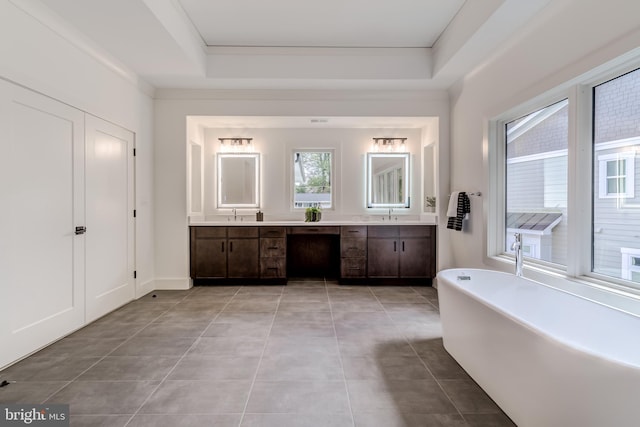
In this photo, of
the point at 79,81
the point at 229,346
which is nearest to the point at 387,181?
the point at 229,346

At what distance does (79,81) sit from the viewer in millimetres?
2879

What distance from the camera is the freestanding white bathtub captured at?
106cm

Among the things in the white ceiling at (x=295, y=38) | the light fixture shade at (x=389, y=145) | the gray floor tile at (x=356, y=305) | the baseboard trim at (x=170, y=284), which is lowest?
the gray floor tile at (x=356, y=305)

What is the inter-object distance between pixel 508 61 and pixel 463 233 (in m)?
1.92

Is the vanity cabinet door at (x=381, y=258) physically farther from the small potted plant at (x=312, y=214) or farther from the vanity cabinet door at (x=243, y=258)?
the vanity cabinet door at (x=243, y=258)

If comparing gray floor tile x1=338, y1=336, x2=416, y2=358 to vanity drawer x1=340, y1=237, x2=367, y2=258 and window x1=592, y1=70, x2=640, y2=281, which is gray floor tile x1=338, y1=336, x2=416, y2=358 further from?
vanity drawer x1=340, y1=237, x2=367, y2=258

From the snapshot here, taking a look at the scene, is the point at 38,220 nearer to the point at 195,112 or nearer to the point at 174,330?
the point at 174,330

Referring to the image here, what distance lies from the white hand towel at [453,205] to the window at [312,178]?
1.81 metres

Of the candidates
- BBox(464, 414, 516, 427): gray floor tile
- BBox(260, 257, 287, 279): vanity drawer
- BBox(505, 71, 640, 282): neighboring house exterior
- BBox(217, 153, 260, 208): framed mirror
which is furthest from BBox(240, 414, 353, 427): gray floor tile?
BBox(217, 153, 260, 208): framed mirror

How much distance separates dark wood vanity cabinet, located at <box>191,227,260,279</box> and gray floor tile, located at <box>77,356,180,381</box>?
2.03 m

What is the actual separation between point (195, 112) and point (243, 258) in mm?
2099

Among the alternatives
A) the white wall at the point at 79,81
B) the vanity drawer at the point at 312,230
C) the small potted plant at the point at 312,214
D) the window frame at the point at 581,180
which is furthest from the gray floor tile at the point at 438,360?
the white wall at the point at 79,81

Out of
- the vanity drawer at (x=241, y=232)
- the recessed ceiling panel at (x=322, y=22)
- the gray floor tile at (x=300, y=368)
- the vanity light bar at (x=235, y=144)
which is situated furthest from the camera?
the vanity light bar at (x=235, y=144)

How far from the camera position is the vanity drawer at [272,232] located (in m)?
4.37
